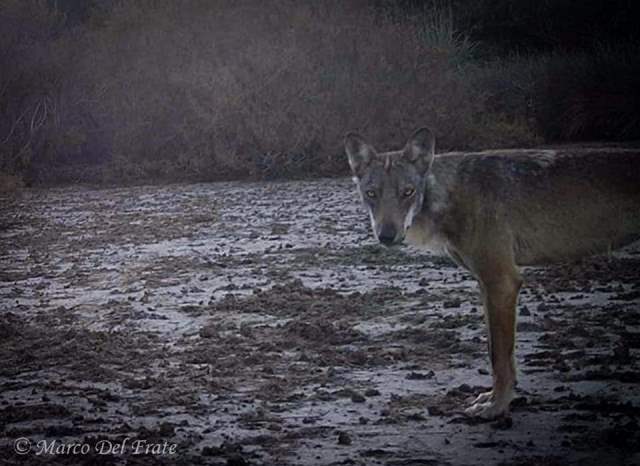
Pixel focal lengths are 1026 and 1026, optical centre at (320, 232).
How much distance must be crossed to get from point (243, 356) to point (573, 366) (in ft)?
8.08

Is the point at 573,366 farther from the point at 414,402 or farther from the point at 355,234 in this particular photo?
the point at 355,234

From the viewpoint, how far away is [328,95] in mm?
22844

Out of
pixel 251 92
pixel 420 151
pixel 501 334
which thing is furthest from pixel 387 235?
→ pixel 251 92

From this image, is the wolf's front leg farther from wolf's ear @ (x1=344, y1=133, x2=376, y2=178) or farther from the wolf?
wolf's ear @ (x1=344, y1=133, x2=376, y2=178)

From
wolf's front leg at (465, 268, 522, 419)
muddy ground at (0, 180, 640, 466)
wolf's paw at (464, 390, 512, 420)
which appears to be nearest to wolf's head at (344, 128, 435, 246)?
wolf's front leg at (465, 268, 522, 419)

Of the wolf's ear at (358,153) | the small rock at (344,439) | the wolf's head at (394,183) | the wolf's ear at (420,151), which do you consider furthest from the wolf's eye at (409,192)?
the small rock at (344,439)

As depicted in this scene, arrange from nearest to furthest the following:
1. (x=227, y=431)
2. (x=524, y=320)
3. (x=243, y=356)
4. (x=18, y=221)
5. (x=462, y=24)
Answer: (x=227, y=431), (x=243, y=356), (x=524, y=320), (x=18, y=221), (x=462, y=24)

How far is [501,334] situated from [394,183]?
50.0 inches

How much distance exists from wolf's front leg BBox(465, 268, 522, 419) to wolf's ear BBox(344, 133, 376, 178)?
51.1 inches

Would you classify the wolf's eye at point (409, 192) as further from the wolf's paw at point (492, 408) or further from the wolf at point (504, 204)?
the wolf's paw at point (492, 408)

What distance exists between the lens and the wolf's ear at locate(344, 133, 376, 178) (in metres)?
7.25

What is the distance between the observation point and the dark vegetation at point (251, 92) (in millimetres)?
22203

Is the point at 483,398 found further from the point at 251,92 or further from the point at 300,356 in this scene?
the point at 251,92

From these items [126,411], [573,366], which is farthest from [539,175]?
[126,411]
